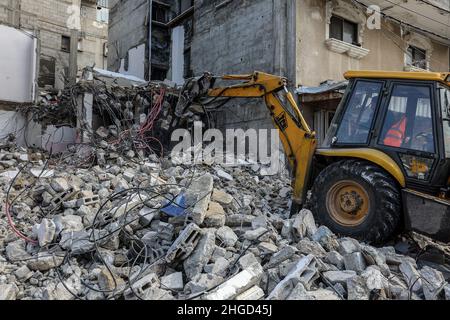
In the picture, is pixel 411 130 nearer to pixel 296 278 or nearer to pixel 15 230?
pixel 296 278

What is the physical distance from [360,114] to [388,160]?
0.81m

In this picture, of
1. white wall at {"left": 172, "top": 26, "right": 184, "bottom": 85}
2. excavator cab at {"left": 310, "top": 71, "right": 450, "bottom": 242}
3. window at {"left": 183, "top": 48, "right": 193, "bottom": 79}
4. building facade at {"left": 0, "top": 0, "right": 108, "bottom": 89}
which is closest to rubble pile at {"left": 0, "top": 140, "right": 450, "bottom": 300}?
excavator cab at {"left": 310, "top": 71, "right": 450, "bottom": 242}

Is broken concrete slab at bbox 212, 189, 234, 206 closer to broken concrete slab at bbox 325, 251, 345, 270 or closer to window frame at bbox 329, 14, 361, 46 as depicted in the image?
broken concrete slab at bbox 325, 251, 345, 270

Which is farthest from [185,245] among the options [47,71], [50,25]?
[50,25]

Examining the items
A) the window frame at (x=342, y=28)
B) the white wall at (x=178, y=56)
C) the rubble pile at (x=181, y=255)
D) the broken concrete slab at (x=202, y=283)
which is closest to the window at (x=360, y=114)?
the rubble pile at (x=181, y=255)

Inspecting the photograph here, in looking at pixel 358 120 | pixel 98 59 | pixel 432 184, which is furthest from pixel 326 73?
pixel 98 59

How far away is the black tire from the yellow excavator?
1 centimetres

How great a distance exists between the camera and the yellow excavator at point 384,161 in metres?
4.61

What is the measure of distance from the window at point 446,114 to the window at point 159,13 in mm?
14626

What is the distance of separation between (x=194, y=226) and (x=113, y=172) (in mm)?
4270

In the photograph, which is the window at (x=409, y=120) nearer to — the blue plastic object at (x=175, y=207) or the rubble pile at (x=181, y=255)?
the rubble pile at (x=181, y=255)

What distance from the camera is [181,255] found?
4.00 metres

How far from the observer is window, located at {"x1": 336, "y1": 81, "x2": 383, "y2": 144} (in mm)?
5246

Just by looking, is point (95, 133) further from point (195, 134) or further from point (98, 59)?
point (98, 59)
